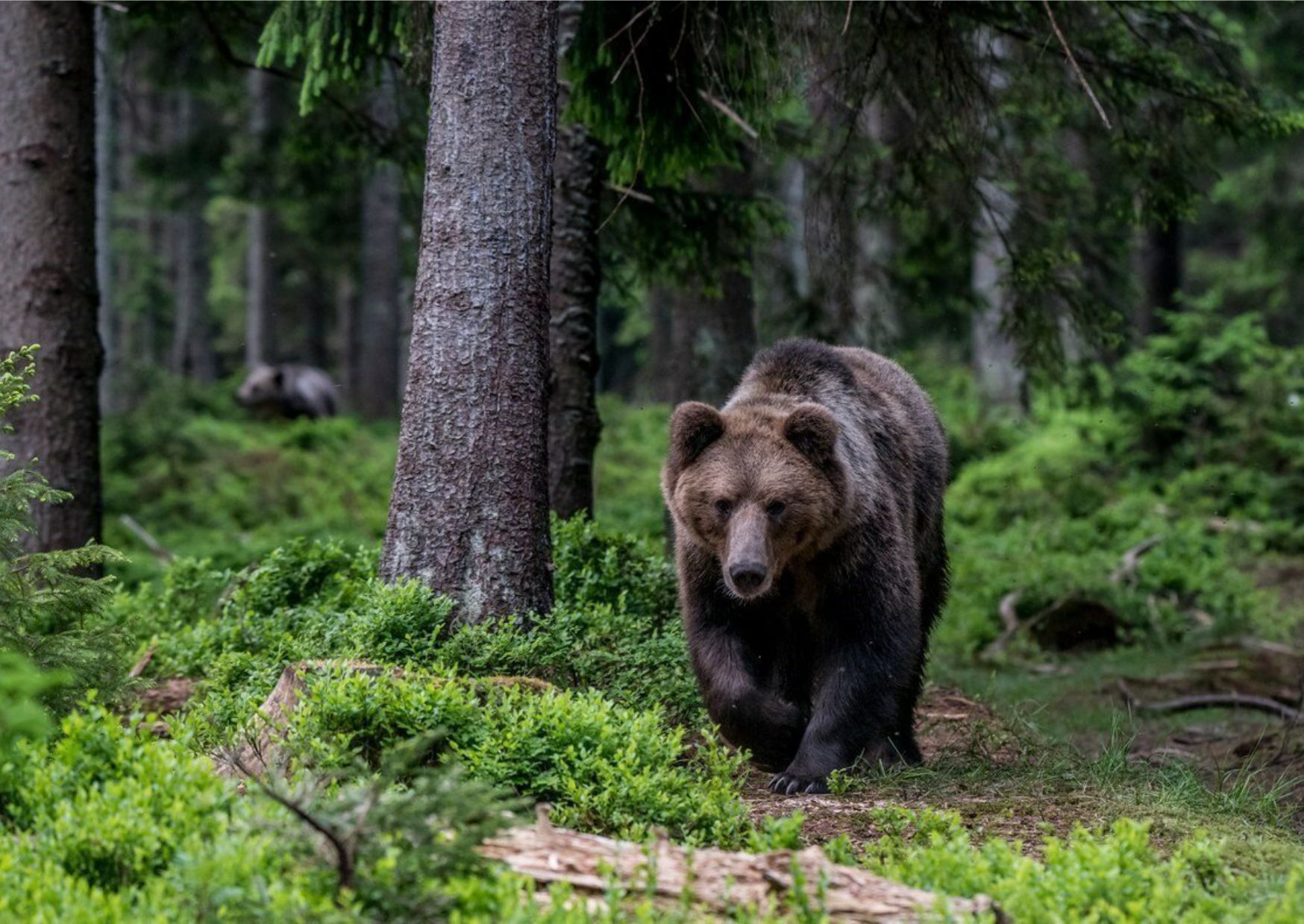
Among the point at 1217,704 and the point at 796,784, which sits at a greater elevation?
the point at 796,784

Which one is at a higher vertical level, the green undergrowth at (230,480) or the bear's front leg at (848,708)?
the bear's front leg at (848,708)

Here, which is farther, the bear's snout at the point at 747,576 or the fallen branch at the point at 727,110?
the fallen branch at the point at 727,110

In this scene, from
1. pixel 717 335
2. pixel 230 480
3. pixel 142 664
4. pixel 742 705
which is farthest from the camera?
pixel 230 480

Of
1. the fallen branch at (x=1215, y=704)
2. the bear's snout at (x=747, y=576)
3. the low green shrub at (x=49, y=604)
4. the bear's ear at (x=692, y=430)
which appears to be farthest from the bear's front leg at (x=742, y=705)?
the fallen branch at (x=1215, y=704)

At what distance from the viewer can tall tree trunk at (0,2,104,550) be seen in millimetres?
9172

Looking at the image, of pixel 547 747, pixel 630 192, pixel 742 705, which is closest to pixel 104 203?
pixel 630 192

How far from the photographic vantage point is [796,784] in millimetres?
6582

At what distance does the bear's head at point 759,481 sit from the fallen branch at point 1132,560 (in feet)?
25.2

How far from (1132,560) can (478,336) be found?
9887 mm

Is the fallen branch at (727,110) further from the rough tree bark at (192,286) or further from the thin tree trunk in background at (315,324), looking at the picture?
the thin tree trunk in background at (315,324)

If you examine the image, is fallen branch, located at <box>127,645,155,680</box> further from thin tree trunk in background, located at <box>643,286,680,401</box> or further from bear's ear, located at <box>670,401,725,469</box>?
thin tree trunk in background, located at <box>643,286,680,401</box>

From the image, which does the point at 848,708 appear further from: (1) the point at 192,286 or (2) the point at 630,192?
(1) the point at 192,286

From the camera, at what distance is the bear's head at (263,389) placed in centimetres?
2562

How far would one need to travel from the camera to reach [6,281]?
9.16 metres
